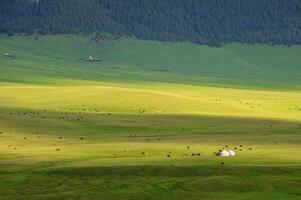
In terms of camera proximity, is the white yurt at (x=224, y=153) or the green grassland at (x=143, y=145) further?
the white yurt at (x=224, y=153)

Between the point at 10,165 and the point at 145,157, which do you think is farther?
the point at 145,157

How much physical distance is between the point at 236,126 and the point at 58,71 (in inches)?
4275

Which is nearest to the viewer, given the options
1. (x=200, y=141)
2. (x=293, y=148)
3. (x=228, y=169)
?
(x=228, y=169)

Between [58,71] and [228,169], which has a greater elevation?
[58,71]

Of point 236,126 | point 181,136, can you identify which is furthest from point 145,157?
point 236,126

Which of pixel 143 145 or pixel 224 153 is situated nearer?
pixel 224 153

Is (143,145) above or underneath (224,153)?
above

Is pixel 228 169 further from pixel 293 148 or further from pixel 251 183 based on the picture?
pixel 293 148

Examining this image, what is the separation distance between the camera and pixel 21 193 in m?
51.4

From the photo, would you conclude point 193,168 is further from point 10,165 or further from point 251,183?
point 10,165

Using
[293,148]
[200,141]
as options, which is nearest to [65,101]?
[200,141]

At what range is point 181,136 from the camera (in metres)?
81.8

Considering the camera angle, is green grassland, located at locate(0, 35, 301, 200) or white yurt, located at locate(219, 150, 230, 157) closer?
green grassland, located at locate(0, 35, 301, 200)

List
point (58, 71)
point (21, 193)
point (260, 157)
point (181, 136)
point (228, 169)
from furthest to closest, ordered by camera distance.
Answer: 1. point (58, 71)
2. point (181, 136)
3. point (260, 157)
4. point (228, 169)
5. point (21, 193)
